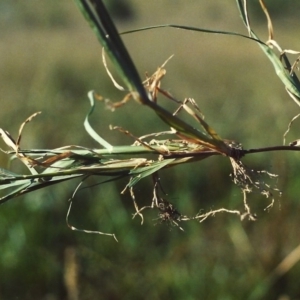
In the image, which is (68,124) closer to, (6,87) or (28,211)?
(28,211)

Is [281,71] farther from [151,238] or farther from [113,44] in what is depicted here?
[151,238]

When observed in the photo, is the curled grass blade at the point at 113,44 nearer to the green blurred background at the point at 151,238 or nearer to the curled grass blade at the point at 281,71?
the curled grass blade at the point at 281,71

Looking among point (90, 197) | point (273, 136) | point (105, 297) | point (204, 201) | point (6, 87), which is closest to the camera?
point (105, 297)

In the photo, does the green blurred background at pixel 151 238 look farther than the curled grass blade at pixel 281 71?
Yes

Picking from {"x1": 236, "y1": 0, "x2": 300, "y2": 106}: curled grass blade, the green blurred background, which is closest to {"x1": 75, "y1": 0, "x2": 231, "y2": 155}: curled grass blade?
{"x1": 236, "y1": 0, "x2": 300, "y2": 106}: curled grass blade

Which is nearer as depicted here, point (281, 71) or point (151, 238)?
point (281, 71)

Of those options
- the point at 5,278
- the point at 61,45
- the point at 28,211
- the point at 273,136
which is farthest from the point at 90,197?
the point at 61,45

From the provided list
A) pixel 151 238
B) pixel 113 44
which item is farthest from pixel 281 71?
pixel 151 238

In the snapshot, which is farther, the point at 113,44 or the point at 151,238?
the point at 151,238

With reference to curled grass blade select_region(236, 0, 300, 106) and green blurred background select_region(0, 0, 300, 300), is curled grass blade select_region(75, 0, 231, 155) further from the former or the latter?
green blurred background select_region(0, 0, 300, 300)

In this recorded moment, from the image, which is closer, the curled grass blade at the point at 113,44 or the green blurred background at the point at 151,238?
the curled grass blade at the point at 113,44

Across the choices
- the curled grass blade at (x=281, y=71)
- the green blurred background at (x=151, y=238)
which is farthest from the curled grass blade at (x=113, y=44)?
the green blurred background at (x=151, y=238)
